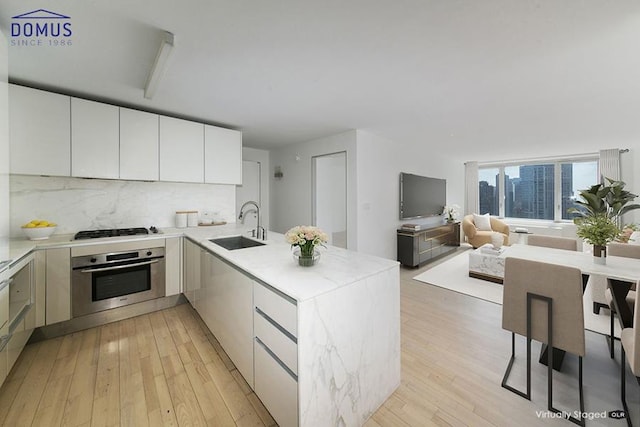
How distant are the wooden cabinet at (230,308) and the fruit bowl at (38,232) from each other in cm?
154

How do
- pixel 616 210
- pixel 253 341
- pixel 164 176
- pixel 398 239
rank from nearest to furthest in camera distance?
pixel 253 341 < pixel 616 210 < pixel 164 176 < pixel 398 239

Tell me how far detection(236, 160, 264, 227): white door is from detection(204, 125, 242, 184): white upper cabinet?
4.30ft

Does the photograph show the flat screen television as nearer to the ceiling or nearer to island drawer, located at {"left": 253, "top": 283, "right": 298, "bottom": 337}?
the ceiling

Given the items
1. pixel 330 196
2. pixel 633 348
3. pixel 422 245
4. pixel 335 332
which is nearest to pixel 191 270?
pixel 335 332

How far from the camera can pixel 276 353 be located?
125 cm

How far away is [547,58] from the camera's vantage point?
5.77 feet

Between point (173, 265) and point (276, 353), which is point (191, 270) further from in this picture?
point (276, 353)

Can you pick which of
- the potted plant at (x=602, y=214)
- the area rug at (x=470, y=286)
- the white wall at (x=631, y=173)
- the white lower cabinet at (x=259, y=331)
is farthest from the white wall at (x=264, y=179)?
the white wall at (x=631, y=173)

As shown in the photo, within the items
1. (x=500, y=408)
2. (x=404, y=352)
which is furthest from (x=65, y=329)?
(x=500, y=408)

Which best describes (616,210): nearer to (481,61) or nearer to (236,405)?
(481,61)

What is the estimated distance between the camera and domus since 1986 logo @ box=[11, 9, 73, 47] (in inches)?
54.4

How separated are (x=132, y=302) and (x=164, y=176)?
4.73ft

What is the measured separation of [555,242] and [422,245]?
206cm

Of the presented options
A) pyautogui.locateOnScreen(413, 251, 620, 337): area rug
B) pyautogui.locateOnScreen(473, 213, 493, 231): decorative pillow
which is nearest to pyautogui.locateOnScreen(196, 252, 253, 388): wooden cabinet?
pyautogui.locateOnScreen(413, 251, 620, 337): area rug
